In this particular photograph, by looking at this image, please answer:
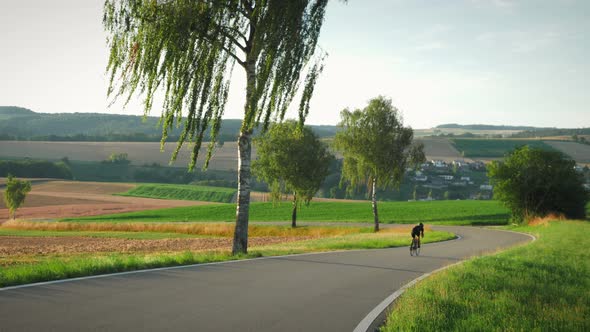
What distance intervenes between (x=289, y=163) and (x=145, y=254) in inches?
789

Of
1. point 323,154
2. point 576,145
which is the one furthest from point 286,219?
point 576,145

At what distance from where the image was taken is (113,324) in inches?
236

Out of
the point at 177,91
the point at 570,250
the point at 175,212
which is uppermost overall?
the point at 177,91

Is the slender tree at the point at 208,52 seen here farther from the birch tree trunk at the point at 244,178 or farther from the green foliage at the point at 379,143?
the green foliage at the point at 379,143

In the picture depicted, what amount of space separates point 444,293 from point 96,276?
258 inches

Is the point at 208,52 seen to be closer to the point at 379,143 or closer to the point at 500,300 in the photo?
the point at 500,300

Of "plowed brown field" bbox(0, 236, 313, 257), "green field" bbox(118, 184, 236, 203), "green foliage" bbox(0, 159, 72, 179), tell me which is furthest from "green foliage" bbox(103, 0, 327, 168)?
"green foliage" bbox(0, 159, 72, 179)

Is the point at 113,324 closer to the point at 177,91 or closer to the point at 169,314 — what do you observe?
the point at 169,314

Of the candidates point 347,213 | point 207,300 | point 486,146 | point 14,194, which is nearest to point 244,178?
point 207,300

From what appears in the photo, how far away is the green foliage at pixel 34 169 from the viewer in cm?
9306

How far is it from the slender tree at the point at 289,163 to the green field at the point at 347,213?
12145mm

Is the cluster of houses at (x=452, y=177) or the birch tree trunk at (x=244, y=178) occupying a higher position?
the birch tree trunk at (x=244, y=178)

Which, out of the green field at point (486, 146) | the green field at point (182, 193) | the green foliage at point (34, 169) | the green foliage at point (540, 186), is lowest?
the green field at point (182, 193)

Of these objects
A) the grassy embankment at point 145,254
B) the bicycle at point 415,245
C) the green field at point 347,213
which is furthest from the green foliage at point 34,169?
the bicycle at point 415,245
